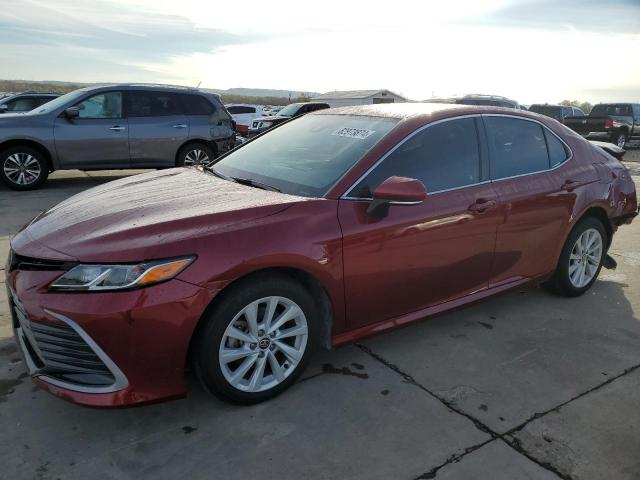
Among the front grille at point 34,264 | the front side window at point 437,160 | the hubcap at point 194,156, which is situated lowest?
the hubcap at point 194,156

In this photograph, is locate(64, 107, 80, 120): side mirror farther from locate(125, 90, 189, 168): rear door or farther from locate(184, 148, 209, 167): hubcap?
locate(184, 148, 209, 167): hubcap

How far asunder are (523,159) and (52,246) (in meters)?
3.13

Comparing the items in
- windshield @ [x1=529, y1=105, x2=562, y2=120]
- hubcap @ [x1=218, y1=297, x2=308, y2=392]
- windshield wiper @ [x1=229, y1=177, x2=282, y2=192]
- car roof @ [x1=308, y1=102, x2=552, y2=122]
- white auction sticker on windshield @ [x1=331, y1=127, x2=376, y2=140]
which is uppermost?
windshield @ [x1=529, y1=105, x2=562, y2=120]

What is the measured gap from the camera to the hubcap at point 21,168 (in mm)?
8172

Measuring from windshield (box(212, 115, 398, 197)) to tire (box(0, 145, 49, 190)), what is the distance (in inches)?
230

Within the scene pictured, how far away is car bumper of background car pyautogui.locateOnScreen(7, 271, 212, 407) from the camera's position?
7.47 ft

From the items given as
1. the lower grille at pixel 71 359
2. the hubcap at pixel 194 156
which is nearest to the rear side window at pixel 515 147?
the lower grille at pixel 71 359

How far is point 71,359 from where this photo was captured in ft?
7.77

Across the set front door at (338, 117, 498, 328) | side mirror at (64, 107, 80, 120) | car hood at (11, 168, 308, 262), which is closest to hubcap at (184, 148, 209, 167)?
side mirror at (64, 107, 80, 120)

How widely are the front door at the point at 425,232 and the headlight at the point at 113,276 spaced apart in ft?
3.28

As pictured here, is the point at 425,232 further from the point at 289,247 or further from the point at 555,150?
the point at 555,150

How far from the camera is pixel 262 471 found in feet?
7.55

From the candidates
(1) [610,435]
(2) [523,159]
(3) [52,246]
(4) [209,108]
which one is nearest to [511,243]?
(2) [523,159]

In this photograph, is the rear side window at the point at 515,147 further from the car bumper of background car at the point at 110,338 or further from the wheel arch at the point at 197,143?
the wheel arch at the point at 197,143
